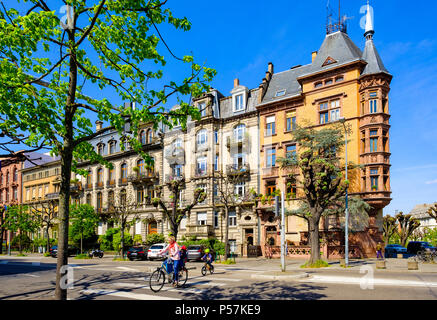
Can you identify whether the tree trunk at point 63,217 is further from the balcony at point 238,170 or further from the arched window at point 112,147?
the arched window at point 112,147

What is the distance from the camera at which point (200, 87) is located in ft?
27.9

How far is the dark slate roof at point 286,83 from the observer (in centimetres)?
3675

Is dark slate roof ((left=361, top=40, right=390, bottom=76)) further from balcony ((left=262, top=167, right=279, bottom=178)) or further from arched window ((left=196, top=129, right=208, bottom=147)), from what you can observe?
arched window ((left=196, top=129, right=208, bottom=147))

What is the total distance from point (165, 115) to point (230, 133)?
3060cm

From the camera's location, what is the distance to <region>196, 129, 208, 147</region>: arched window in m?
40.2

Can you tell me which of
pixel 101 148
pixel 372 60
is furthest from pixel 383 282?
pixel 101 148

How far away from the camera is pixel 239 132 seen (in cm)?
3875

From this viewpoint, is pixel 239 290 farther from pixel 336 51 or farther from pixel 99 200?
pixel 99 200

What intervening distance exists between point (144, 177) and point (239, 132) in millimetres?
14388

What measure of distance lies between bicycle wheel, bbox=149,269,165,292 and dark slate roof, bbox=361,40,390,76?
26.2m

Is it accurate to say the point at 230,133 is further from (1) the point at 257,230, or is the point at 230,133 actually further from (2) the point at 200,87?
(2) the point at 200,87

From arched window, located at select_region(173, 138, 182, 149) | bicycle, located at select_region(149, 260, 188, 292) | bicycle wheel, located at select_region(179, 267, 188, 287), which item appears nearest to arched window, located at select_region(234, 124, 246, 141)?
arched window, located at select_region(173, 138, 182, 149)

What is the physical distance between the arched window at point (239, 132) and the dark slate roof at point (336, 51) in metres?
9.15
